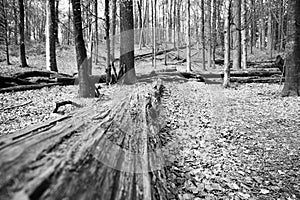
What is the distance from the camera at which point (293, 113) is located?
516cm

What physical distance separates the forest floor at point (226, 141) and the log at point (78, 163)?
28.5 inches

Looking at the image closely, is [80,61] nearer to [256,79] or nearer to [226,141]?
[226,141]

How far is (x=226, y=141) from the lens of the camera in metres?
3.99

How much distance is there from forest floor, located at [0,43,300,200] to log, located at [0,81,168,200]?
0.72 metres

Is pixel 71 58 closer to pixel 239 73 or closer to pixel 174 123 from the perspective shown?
pixel 239 73

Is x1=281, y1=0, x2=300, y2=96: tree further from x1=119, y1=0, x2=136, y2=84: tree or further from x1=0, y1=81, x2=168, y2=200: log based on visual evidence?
x1=0, y1=81, x2=168, y2=200: log

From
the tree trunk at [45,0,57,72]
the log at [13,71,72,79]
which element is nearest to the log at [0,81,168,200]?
the log at [13,71,72,79]

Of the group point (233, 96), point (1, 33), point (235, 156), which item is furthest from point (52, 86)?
point (1, 33)

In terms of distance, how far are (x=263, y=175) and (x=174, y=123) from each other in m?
2.29

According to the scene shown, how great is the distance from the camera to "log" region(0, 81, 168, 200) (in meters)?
0.97

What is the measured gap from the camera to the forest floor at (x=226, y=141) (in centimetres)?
266

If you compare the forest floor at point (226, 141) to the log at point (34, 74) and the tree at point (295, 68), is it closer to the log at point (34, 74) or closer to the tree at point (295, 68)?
the tree at point (295, 68)

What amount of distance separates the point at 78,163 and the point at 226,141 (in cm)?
329

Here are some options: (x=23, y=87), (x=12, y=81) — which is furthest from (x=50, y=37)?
(x=23, y=87)
